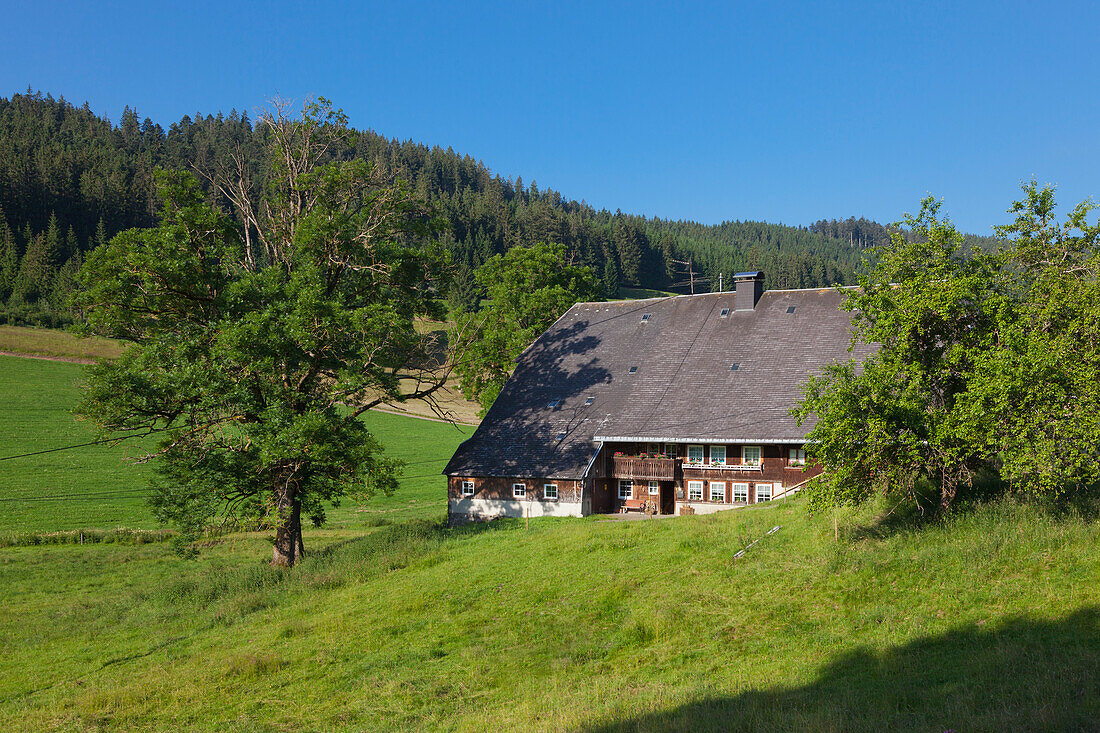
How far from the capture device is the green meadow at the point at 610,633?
38.5 feet

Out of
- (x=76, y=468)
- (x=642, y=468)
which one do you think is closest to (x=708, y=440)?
(x=642, y=468)

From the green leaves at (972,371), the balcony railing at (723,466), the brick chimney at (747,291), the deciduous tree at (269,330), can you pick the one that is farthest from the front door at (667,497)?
the green leaves at (972,371)

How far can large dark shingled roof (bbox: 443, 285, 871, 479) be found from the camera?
32.5 meters

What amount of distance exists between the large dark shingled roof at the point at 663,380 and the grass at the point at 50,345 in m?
66.2

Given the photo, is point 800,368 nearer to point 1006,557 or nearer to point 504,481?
point 504,481

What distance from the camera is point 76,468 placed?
171 feet

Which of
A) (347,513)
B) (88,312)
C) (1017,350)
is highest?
(88,312)

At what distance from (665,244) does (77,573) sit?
146 metres

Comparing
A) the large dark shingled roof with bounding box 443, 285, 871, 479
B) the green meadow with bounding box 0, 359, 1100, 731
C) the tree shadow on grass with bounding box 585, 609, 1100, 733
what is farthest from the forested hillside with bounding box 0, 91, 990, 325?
the tree shadow on grass with bounding box 585, 609, 1100, 733

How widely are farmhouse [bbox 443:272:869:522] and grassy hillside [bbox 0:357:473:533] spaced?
8809 mm

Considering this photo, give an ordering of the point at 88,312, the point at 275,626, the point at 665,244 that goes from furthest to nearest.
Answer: the point at 665,244
the point at 88,312
the point at 275,626

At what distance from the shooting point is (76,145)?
542 feet

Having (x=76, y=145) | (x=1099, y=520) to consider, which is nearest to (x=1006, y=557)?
(x=1099, y=520)

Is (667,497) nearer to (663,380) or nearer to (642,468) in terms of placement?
(642,468)
